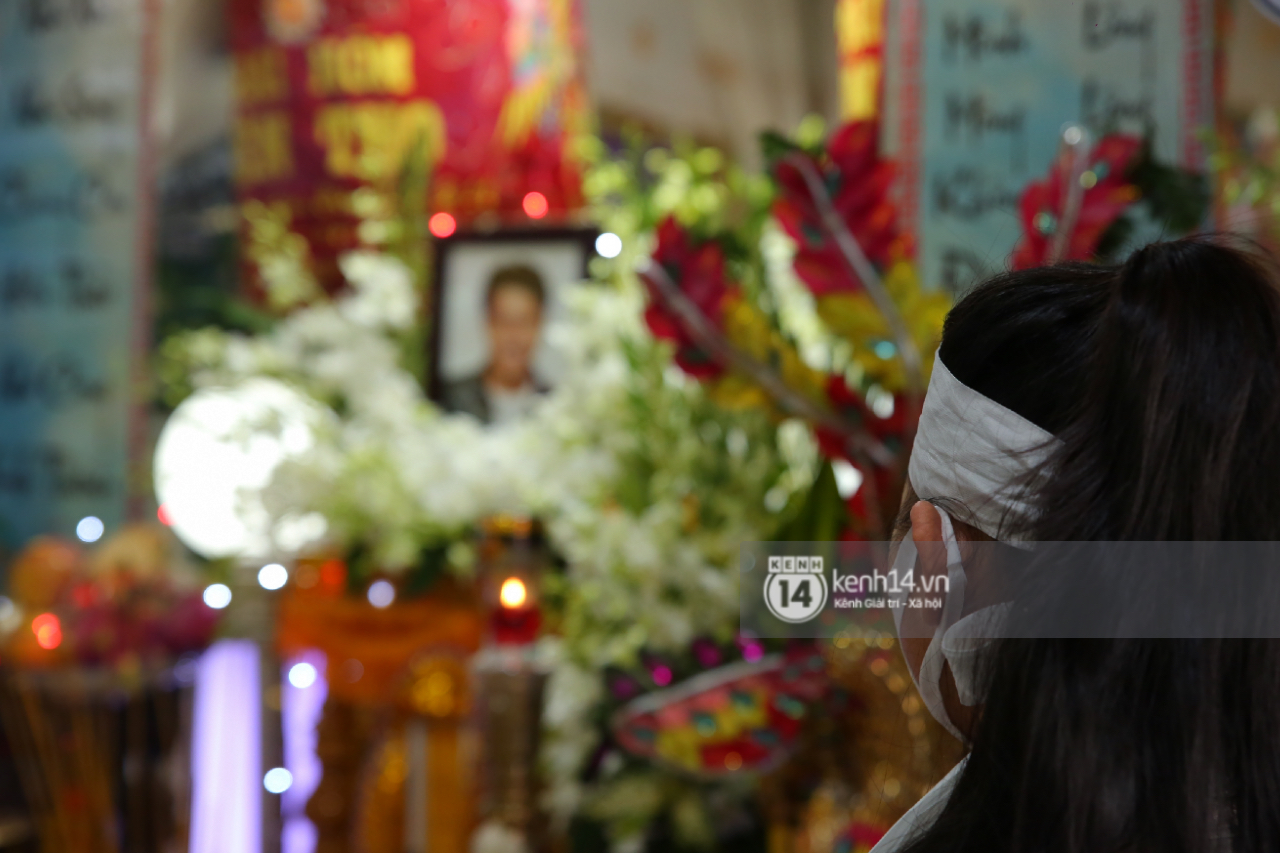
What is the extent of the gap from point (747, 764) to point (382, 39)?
4.18 feet

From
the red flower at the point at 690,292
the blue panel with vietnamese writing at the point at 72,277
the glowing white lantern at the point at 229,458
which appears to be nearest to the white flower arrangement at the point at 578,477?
the glowing white lantern at the point at 229,458

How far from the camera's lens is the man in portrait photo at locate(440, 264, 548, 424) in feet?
4.96

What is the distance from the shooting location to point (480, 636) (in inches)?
53.9

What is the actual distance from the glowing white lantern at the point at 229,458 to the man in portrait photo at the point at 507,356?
0.65ft

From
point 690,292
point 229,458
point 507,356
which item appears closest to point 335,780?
point 229,458

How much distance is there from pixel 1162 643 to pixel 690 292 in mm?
598

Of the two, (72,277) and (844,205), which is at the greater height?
(72,277)

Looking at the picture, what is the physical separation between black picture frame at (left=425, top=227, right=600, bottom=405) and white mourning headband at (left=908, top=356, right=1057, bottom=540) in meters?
1.07

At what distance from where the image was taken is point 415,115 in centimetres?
176

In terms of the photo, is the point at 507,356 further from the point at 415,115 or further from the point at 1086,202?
the point at 1086,202

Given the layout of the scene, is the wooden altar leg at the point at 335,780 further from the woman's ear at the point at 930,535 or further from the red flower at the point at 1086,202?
the woman's ear at the point at 930,535

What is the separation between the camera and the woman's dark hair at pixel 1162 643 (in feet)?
1.23

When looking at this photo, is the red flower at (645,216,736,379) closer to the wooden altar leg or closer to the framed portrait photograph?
the framed portrait photograph

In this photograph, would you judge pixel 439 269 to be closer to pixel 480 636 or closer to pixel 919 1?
pixel 480 636
